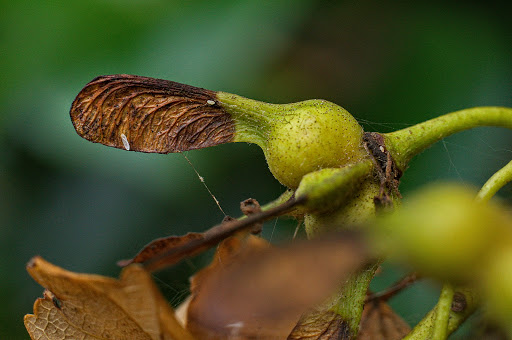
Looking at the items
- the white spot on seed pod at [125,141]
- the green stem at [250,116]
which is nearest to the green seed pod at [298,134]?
the green stem at [250,116]

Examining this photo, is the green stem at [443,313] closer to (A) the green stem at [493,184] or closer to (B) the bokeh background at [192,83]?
(A) the green stem at [493,184]

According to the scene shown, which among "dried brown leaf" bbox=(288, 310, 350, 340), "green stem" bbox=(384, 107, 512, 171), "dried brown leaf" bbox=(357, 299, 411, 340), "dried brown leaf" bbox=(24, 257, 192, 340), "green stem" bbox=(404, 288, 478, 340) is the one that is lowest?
"dried brown leaf" bbox=(357, 299, 411, 340)

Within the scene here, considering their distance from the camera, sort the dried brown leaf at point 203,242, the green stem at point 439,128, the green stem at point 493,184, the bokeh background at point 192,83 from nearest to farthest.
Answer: the dried brown leaf at point 203,242 < the green stem at point 493,184 < the green stem at point 439,128 < the bokeh background at point 192,83

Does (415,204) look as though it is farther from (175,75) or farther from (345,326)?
(175,75)

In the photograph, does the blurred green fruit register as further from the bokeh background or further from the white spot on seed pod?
the bokeh background

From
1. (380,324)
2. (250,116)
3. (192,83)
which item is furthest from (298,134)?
(192,83)

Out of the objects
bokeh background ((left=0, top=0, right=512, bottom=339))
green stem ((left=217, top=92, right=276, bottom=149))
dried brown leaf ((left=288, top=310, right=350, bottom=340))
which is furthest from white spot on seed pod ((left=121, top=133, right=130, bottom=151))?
bokeh background ((left=0, top=0, right=512, bottom=339))

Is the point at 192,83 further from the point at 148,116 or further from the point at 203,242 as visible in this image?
the point at 203,242

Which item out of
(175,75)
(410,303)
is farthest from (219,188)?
(410,303)
